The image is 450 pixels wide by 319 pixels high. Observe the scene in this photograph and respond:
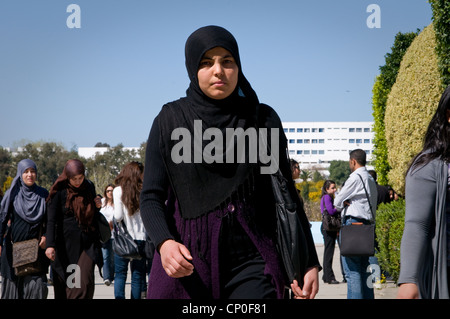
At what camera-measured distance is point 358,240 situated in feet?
26.8

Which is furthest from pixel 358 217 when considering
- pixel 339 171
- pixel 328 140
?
pixel 328 140

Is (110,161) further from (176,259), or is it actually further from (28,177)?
(176,259)

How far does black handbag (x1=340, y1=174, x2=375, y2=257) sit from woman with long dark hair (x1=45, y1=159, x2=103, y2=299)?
288 centimetres

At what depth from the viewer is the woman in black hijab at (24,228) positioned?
26.5ft

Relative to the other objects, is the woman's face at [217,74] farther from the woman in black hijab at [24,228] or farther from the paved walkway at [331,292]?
the paved walkway at [331,292]

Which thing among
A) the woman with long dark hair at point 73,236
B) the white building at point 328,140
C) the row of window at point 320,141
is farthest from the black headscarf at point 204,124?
the row of window at point 320,141

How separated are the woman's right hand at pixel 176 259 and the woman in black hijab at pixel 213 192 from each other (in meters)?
0.02

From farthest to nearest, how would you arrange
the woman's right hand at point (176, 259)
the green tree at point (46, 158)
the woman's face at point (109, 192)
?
1. the green tree at point (46, 158)
2. the woman's face at point (109, 192)
3. the woman's right hand at point (176, 259)

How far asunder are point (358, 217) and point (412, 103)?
4.39 metres

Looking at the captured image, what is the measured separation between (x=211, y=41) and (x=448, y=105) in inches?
46.5

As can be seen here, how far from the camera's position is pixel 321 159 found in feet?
466
